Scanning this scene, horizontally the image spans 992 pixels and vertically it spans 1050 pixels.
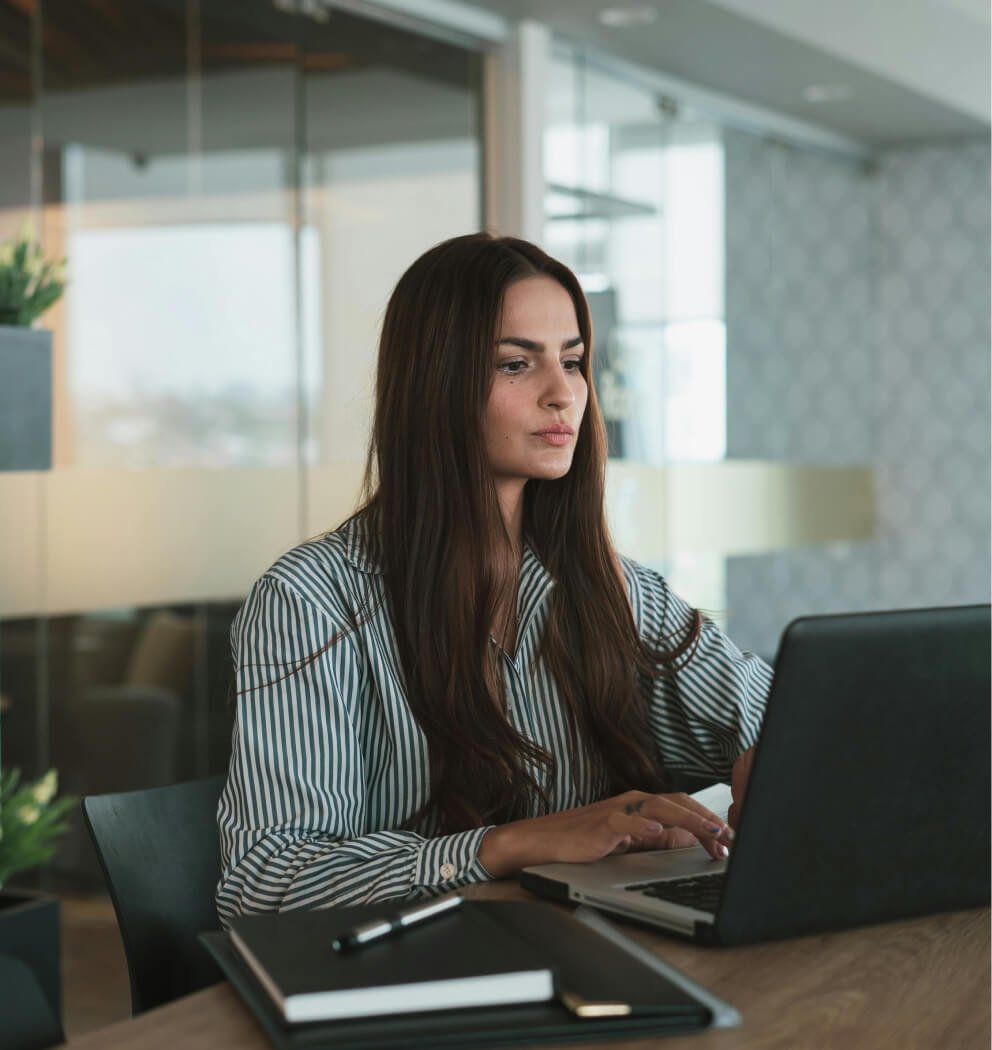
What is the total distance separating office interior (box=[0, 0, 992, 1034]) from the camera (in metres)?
3.17

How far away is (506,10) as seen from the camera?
3.90 m

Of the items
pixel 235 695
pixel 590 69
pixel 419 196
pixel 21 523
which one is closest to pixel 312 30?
pixel 419 196

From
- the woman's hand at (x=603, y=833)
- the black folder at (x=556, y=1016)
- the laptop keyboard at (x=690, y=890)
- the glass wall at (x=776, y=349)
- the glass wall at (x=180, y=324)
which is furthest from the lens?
the glass wall at (x=776, y=349)

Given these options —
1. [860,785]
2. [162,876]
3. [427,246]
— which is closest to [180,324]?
[427,246]

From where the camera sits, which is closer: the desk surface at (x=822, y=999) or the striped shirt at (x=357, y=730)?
the desk surface at (x=822, y=999)

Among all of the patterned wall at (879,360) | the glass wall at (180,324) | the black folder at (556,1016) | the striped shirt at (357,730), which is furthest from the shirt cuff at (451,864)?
the patterned wall at (879,360)

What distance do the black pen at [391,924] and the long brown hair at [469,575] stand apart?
1.69 ft

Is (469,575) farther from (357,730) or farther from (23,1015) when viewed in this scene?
(23,1015)

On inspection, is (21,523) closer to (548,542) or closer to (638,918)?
(548,542)

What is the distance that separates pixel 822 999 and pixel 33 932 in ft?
5.87

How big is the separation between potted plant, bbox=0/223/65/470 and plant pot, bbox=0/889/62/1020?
2.50 feet

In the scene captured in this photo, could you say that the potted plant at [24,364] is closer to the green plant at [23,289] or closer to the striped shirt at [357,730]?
the green plant at [23,289]

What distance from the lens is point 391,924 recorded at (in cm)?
99

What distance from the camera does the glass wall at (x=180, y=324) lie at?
3111 mm
